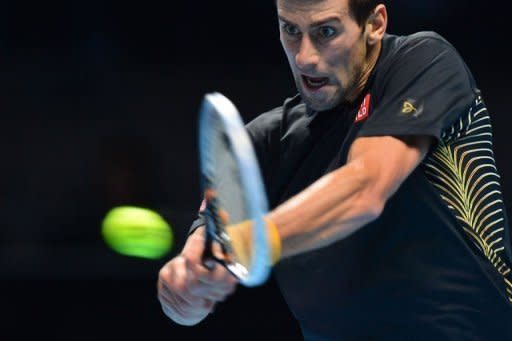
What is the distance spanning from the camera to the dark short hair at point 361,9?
9.27 feet

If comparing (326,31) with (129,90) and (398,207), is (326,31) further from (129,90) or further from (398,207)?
(129,90)

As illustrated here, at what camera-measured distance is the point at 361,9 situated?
9.37ft

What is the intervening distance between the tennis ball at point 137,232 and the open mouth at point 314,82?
2.83 m

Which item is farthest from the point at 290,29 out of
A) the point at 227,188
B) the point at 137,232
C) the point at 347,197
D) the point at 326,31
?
the point at 137,232

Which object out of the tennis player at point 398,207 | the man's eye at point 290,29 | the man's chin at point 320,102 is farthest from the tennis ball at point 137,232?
the man's eye at point 290,29

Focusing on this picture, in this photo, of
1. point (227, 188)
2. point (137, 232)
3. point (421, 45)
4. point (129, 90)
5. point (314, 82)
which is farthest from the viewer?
point (129, 90)

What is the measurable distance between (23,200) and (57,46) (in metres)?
1.00

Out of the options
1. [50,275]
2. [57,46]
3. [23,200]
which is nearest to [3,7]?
[57,46]

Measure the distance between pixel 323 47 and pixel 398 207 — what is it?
1.59 ft

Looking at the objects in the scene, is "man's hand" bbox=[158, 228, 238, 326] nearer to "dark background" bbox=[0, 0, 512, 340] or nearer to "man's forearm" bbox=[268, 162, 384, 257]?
"man's forearm" bbox=[268, 162, 384, 257]

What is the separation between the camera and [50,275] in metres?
6.02

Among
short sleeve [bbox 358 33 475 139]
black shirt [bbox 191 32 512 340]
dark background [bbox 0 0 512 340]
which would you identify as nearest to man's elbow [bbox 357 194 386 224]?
short sleeve [bbox 358 33 475 139]

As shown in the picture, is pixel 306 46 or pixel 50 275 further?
pixel 50 275

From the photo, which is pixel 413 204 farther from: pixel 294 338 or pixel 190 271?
pixel 294 338
